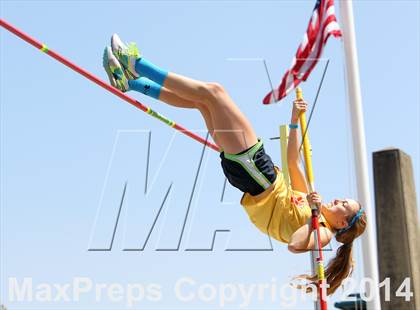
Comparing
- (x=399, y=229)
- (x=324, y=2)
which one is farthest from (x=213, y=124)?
(x=399, y=229)

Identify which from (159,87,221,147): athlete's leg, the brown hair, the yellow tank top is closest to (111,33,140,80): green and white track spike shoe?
(159,87,221,147): athlete's leg

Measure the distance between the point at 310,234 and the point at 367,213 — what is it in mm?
414

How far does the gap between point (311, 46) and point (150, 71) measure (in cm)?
115

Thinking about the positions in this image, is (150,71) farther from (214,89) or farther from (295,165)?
(295,165)

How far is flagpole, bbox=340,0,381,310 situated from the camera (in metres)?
4.88

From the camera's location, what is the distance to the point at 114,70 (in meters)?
5.82

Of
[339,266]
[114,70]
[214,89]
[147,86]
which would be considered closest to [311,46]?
[214,89]

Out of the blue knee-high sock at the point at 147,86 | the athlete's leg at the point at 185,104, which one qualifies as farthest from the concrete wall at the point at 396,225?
the blue knee-high sock at the point at 147,86

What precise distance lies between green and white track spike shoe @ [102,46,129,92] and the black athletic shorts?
3.31ft

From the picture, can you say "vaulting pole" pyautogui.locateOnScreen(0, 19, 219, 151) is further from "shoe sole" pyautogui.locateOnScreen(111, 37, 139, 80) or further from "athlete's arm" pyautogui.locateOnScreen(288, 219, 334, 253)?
"athlete's arm" pyautogui.locateOnScreen(288, 219, 334, 253)

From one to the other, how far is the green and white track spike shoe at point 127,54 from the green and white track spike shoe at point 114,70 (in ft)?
0.26

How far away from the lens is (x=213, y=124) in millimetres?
5418

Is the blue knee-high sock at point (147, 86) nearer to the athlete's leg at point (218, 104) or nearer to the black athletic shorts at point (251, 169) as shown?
the athlete's leg at point (218, 104)

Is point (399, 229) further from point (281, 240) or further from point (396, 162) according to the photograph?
point (281, 240)
